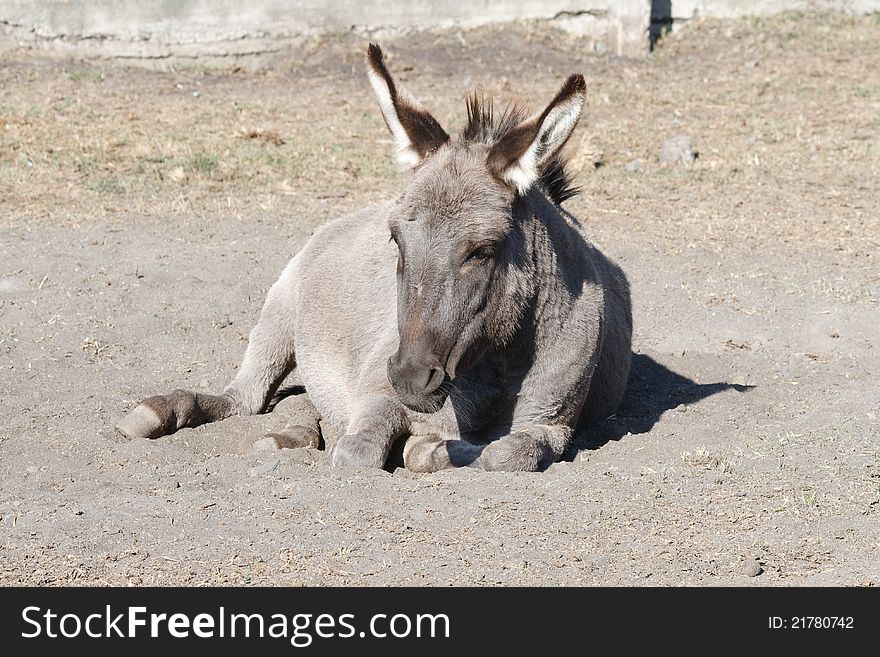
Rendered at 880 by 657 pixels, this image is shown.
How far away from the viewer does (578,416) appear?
Result: 242 inches

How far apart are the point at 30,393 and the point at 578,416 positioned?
10.7 feet

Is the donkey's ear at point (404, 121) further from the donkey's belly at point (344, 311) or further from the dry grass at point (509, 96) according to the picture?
Result: the dry grass at point (509, 96)

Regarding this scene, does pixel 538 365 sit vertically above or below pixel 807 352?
above

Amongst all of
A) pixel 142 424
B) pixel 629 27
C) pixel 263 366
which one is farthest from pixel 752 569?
pixel 629 27

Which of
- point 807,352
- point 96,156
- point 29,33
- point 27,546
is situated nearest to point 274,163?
point 96,156

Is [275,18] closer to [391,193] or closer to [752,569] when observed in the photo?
[391,193]

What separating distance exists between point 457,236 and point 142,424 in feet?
7.76

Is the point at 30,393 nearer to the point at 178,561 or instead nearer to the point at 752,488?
the point at 178,561

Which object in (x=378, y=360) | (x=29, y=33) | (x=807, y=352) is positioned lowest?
(x=807, y=352)

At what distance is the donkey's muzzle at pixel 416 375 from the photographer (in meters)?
4.90

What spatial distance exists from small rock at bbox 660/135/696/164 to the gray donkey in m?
5.53

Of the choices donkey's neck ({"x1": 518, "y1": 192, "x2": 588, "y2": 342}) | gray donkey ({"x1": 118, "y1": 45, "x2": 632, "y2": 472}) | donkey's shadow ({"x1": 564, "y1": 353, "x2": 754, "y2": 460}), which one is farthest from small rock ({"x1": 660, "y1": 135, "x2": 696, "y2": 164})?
donkey's neck ({"x1": 518, "y1": 192, "x2": 588, "y2": 342})

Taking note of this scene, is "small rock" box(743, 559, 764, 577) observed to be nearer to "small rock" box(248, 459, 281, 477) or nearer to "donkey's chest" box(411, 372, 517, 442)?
"donkey's chest" box(411, 372, 517, 442)
